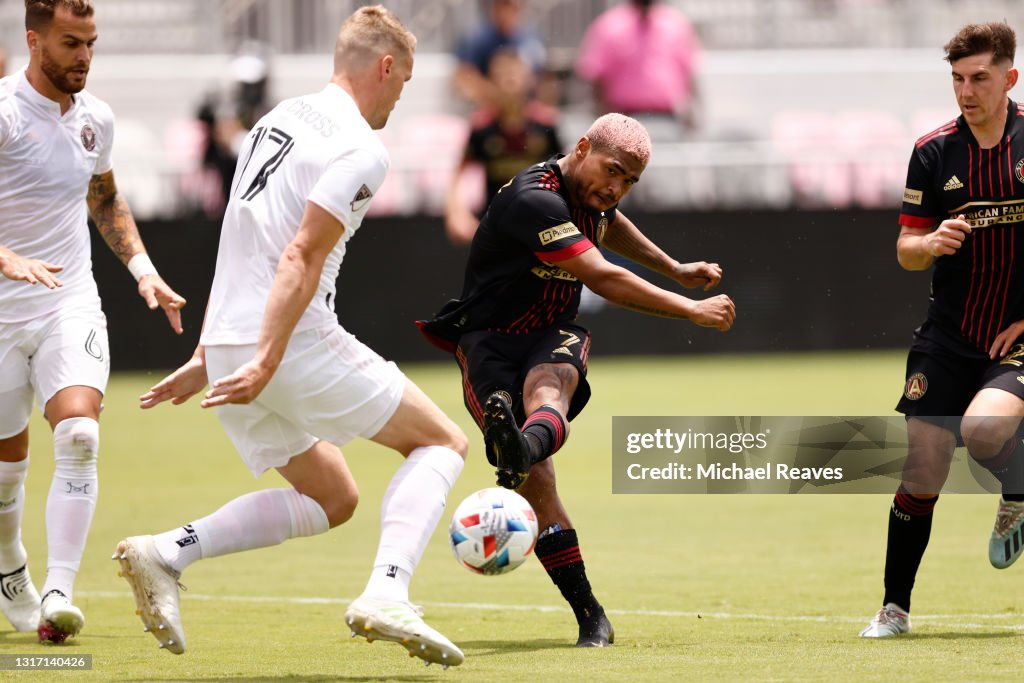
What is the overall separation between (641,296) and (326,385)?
1.44 m

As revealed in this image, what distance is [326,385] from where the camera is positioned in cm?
558

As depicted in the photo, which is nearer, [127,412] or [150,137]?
[127,412]

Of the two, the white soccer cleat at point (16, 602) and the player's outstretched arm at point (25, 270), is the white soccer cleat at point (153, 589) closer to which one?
the player's outstretched arm at point (25, 270)

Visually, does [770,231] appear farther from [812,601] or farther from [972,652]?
[972,652]

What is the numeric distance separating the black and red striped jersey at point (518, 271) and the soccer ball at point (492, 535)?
1.15 m

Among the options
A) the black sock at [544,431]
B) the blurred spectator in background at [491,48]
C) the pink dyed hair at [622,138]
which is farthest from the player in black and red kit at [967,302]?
the blurred spectator in background at [491,48]

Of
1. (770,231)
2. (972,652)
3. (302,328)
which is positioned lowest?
(770,231)

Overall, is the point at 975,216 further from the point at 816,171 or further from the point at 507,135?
the point at 816,171

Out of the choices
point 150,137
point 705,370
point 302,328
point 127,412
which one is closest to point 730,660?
point 302,328

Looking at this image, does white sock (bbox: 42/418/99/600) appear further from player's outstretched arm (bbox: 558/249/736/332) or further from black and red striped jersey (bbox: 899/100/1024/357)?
black and red striped jersey (bbox: 899/100/1024/357)

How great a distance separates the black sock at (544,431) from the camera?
624 cm

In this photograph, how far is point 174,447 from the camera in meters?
14.3

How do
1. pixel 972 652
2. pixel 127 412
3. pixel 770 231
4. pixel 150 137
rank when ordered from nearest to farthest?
pixel 972 652 < pixel 127 412 < pixel 770 231 < pixel 150 137

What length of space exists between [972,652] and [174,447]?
31.4ft
